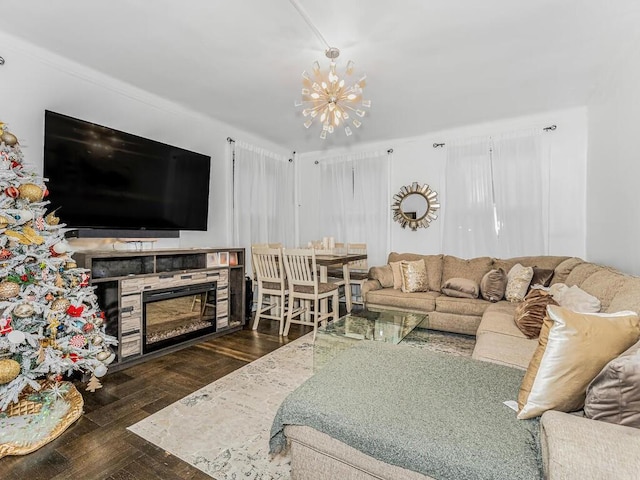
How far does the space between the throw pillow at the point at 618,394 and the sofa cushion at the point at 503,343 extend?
2.71 ft

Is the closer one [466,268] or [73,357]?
[73,357]

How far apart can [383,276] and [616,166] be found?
8.41 ft

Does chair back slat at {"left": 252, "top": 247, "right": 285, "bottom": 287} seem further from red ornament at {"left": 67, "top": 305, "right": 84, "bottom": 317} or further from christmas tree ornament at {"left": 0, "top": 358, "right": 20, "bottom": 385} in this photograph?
christmas tree ornament at {"left": 0, "top": 358, "right": 20, "bottom": 385}

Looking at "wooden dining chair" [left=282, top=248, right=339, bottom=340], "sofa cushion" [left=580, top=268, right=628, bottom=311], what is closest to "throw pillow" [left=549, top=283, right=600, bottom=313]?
"sofa cushion" [left=580, top=268, right=628, bottom=311]

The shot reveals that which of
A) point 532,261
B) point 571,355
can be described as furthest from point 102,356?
point 532,261

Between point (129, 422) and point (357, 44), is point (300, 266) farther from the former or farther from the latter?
point (357, 44)

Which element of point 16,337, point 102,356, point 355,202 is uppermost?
point 355,202

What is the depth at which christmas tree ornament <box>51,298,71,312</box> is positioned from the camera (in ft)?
6.65

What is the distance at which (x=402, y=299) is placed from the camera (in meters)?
3.82

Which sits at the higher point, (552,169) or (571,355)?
(552,169)

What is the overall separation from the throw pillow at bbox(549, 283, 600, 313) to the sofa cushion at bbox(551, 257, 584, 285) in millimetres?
799

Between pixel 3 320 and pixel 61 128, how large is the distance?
5.17 feet

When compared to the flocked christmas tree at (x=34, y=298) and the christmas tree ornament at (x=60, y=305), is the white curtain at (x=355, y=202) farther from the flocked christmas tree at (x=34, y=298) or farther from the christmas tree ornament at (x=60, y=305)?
the christmas tree ornament at (x=60, y=305)

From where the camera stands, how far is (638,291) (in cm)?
170
